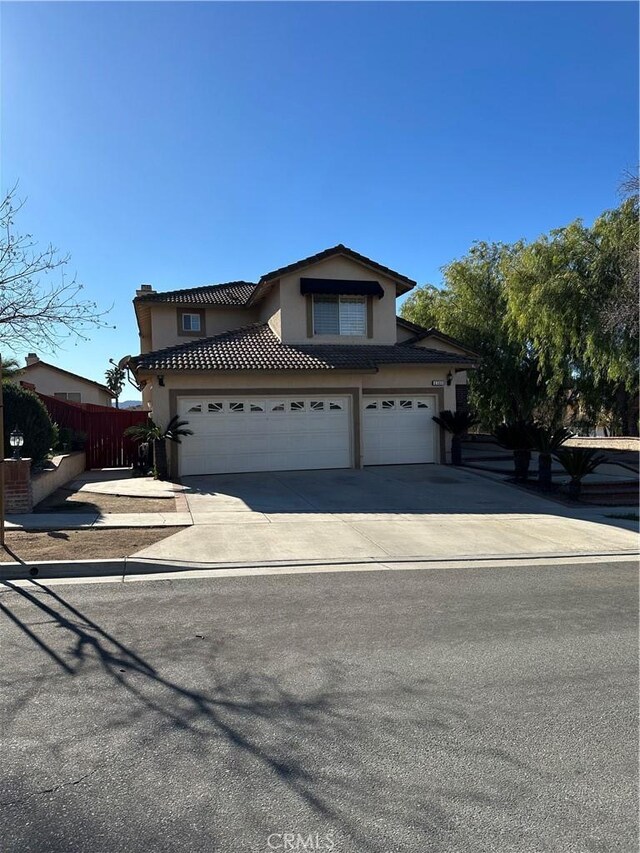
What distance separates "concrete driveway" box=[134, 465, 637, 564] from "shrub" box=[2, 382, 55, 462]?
11.0 feet

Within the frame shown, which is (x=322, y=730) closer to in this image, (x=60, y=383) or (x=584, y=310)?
(x=584, y=310)

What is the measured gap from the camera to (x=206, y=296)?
76.3 feet

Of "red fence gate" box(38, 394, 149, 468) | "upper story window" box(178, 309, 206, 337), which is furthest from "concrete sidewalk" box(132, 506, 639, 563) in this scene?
"upper story window" box(178, 309, 206, 337)

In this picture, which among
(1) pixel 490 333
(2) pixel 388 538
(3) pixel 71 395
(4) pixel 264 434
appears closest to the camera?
(2) pixel 388 538

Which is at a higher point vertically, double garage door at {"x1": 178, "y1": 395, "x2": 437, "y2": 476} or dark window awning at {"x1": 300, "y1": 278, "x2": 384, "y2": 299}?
dark window awning at {"x1": 300, "y1": 278, "x2": 384, "y2": 299}

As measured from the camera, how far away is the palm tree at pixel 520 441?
15555mm

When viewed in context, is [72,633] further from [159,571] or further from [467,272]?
[467,272]

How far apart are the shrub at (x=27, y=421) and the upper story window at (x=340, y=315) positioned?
9537 mm

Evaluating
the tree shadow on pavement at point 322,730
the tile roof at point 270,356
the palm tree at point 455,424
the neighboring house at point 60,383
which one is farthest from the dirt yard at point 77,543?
the neighboring house at point 60,383

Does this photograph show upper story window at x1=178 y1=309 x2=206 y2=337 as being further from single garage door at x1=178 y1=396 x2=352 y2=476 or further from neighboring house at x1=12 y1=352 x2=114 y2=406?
neighboring house at x1=12 y1=352 x2=114 y2=406

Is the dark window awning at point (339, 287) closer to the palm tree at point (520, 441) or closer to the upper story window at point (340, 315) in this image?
the upper story window at point (340, 315)

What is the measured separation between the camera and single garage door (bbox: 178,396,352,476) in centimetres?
1659

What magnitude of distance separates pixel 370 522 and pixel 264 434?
703 centimetres

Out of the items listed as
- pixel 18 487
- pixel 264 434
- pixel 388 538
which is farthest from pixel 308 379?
pixel 18 487
